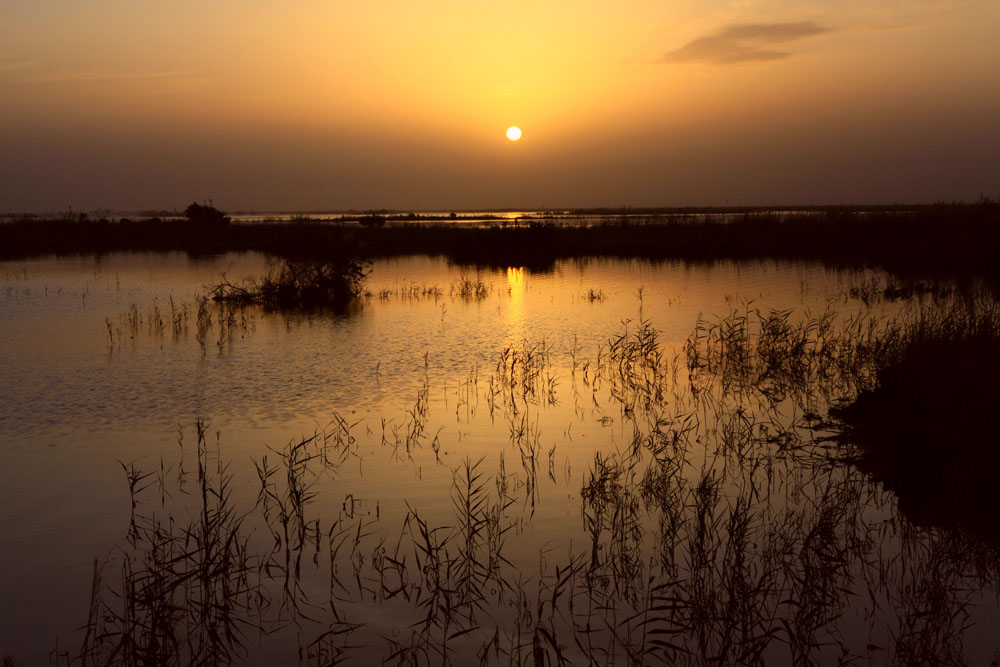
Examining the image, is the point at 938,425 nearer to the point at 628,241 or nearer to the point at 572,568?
the point at 572,568

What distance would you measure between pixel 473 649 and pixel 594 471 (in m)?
3.34

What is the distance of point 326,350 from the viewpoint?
15.3m

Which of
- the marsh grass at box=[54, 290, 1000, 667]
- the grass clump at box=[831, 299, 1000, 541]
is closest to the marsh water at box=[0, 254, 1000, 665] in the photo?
the marsh grass at box=[54, 290, 1000, 667]

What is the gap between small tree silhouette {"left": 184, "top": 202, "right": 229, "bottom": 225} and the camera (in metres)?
58.6

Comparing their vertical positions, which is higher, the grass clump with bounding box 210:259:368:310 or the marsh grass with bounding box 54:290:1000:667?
the grass clump with bounding box 210:259:368:310

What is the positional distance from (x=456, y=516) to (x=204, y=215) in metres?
57.0

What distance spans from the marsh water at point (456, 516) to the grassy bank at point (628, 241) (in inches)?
507

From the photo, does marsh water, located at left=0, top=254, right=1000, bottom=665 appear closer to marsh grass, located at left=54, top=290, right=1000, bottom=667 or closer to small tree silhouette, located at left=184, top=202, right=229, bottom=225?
marsh grass, located at left=54, top=290, right=1000, bottom=667

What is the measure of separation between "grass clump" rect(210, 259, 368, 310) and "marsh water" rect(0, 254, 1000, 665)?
7.01 metres

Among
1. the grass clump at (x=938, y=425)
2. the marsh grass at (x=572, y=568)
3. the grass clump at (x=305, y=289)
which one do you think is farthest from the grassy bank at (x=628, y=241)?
the marsh grass at (x=572, y=568)

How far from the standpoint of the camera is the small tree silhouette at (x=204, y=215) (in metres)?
58.6

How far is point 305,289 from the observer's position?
22.9m

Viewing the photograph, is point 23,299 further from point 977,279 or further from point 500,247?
point 977,279

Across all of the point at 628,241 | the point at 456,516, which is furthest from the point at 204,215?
the point at 456,516
